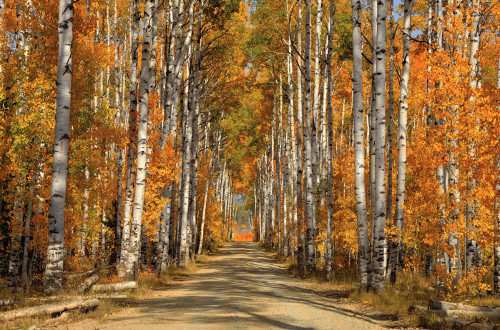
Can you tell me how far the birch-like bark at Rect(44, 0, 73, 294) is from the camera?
32.4 feet

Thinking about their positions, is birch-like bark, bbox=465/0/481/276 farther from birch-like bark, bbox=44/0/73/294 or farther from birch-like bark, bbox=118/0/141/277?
birch-like bark, bbox=44/0/73/294

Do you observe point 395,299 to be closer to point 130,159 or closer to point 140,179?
point 140,179

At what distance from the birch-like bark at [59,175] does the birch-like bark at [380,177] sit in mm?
7702

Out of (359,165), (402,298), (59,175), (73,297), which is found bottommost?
(402,298)

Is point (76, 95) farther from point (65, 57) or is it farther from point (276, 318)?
point (276, 318)

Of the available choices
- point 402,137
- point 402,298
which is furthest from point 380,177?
point 402,137

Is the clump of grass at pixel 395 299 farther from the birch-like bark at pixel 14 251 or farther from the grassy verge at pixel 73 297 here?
the birch-like bark at pixel 14 251

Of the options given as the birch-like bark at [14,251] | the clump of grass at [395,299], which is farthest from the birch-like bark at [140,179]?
the clump of grass at [395,299]

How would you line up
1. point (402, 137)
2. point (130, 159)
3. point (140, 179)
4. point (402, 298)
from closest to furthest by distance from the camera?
1. point (402, 298)
2. point (140, 179)
3. point (130, 159)
4. point (402, 137)

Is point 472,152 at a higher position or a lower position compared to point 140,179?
higher

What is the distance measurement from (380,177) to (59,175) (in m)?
7.99

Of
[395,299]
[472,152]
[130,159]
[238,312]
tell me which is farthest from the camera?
[130,159]

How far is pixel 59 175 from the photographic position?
10.1 m

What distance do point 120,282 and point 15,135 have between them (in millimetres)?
6540
